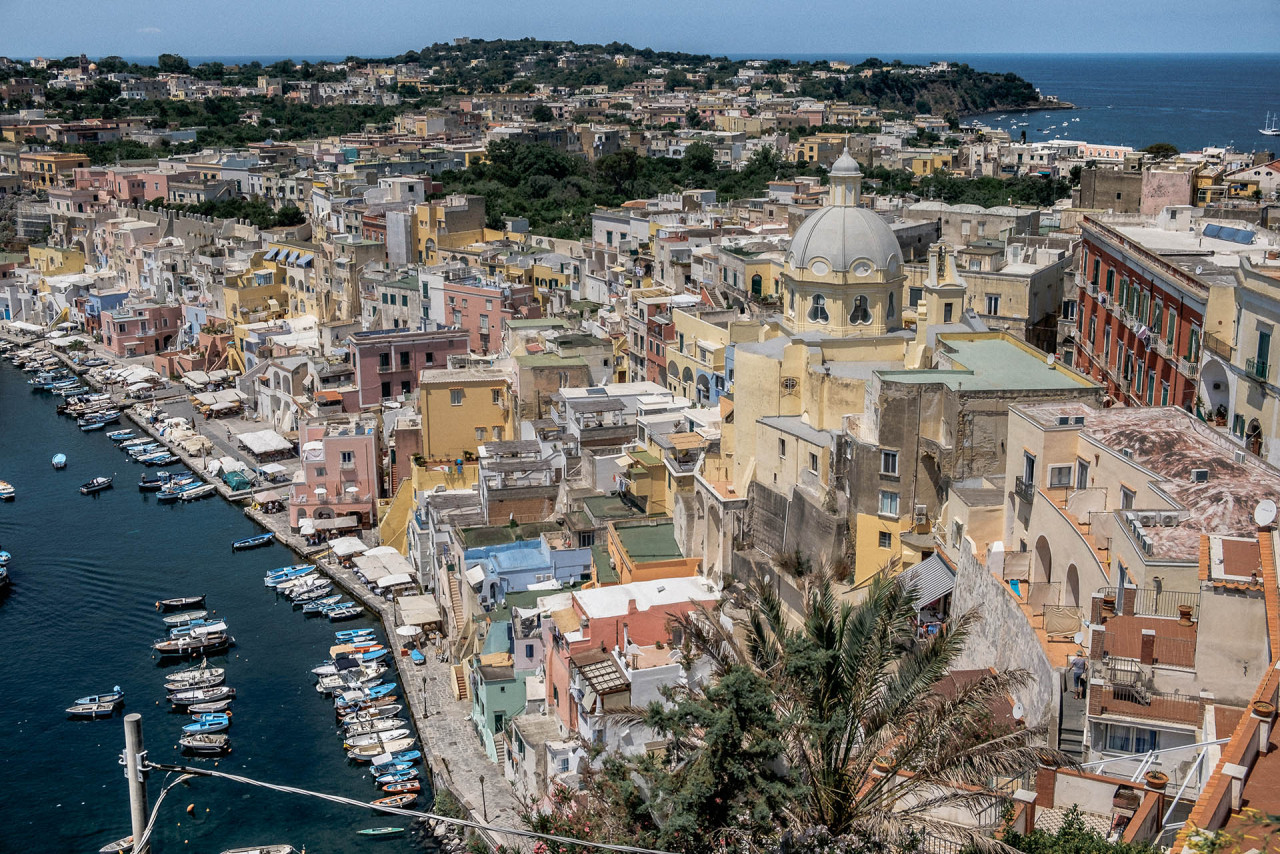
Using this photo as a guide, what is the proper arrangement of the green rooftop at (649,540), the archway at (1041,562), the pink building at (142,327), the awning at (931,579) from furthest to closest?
the pink building at (142,327)
the green rooftop at (649,540)
the awning at (931,579)
the archway at (1041,562)

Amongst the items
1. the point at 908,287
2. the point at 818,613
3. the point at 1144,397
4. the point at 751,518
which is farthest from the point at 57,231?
the point at 818,613

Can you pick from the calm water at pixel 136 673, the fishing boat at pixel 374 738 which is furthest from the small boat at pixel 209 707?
the fishing boat at pixel 374 738

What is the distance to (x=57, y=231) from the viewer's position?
7506 centimetres

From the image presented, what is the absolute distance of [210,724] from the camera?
26906 millimetres

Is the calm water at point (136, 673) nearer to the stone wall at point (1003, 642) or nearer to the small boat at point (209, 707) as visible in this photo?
the small boat at point (209, 707)

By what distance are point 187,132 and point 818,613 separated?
10194 cm

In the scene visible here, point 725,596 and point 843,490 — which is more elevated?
point 843,490

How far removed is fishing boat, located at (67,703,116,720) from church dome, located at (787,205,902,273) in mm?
17642

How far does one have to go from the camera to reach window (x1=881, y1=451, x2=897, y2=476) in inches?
804

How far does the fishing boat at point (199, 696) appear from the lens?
91.0 feet

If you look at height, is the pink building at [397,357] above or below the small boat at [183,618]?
above

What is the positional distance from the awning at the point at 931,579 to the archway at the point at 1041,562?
1.71 meters

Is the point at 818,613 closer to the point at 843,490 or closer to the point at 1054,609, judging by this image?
the point at 1054,609

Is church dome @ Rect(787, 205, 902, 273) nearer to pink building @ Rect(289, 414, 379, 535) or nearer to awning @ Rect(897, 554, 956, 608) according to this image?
awning @ Rect(897, 554, 956, 608)
